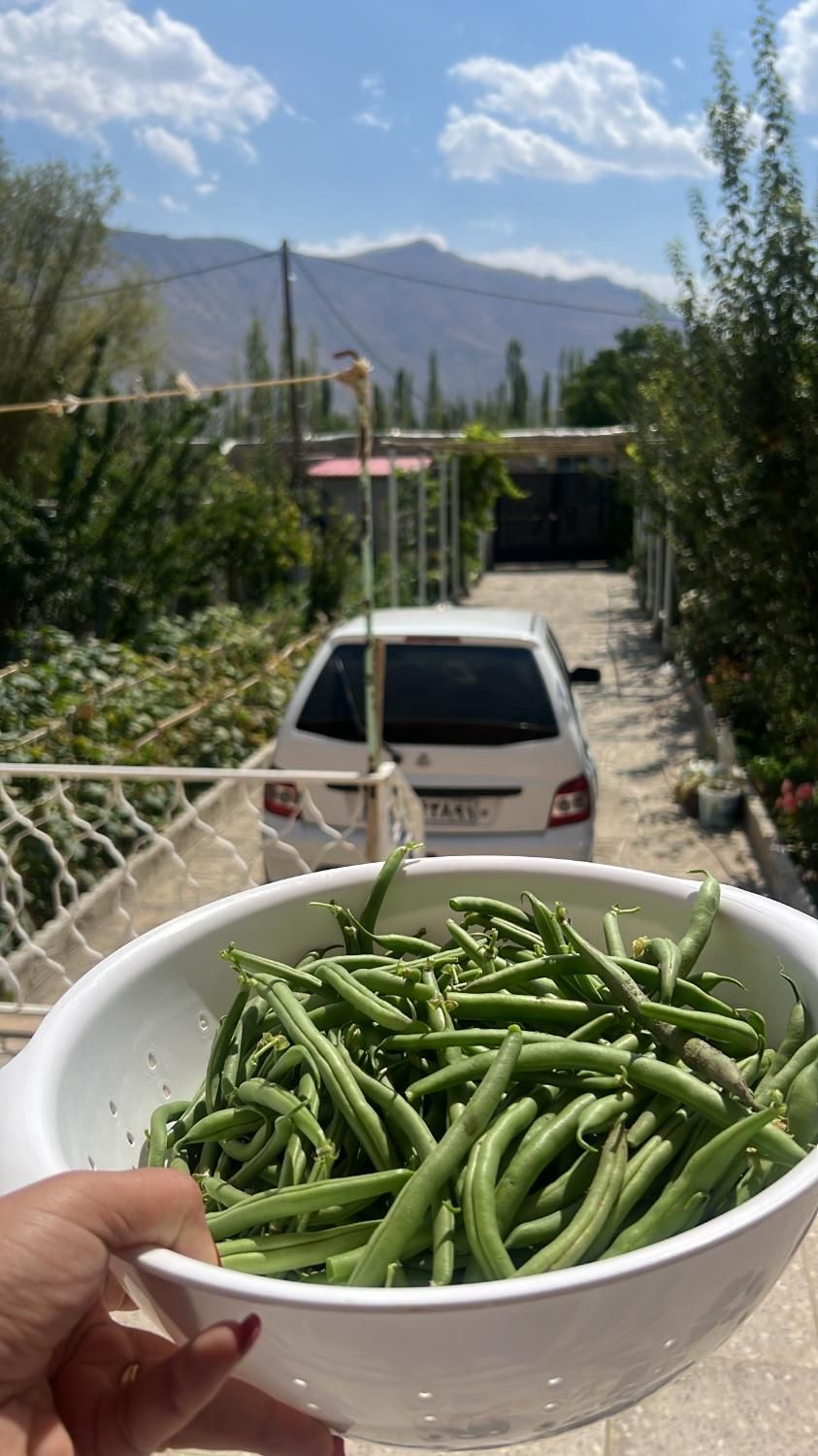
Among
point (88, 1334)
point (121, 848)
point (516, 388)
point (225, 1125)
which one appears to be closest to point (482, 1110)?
point (225, 1125)

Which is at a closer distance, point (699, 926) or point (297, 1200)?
point (297, 1200)

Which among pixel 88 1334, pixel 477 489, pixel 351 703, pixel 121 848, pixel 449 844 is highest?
pixel 477 489

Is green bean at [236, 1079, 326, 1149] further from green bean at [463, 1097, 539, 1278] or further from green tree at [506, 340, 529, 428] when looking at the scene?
green tree at [506, 340, 529, 428]

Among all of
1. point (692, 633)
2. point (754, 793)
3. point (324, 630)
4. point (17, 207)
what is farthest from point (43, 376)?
point (754, 793)

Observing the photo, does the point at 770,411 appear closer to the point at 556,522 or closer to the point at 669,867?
the point at 669,867

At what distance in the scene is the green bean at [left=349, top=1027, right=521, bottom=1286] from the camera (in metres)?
0.85

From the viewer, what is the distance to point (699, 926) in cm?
120

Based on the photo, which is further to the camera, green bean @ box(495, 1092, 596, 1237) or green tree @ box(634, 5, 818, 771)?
green tree @ box(634, 5, 818, 771)

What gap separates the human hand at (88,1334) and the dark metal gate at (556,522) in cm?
3221

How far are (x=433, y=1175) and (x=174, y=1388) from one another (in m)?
0.25

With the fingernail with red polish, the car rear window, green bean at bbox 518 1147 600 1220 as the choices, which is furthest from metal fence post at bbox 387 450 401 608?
the fingernail with red polish

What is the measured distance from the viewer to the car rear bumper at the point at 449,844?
15.9 feet

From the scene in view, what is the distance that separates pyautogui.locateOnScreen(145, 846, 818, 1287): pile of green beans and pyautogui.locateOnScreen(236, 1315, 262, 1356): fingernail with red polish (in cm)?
10

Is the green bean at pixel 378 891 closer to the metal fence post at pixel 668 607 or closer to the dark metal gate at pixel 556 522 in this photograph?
the metal fence post at pixel 668 607
